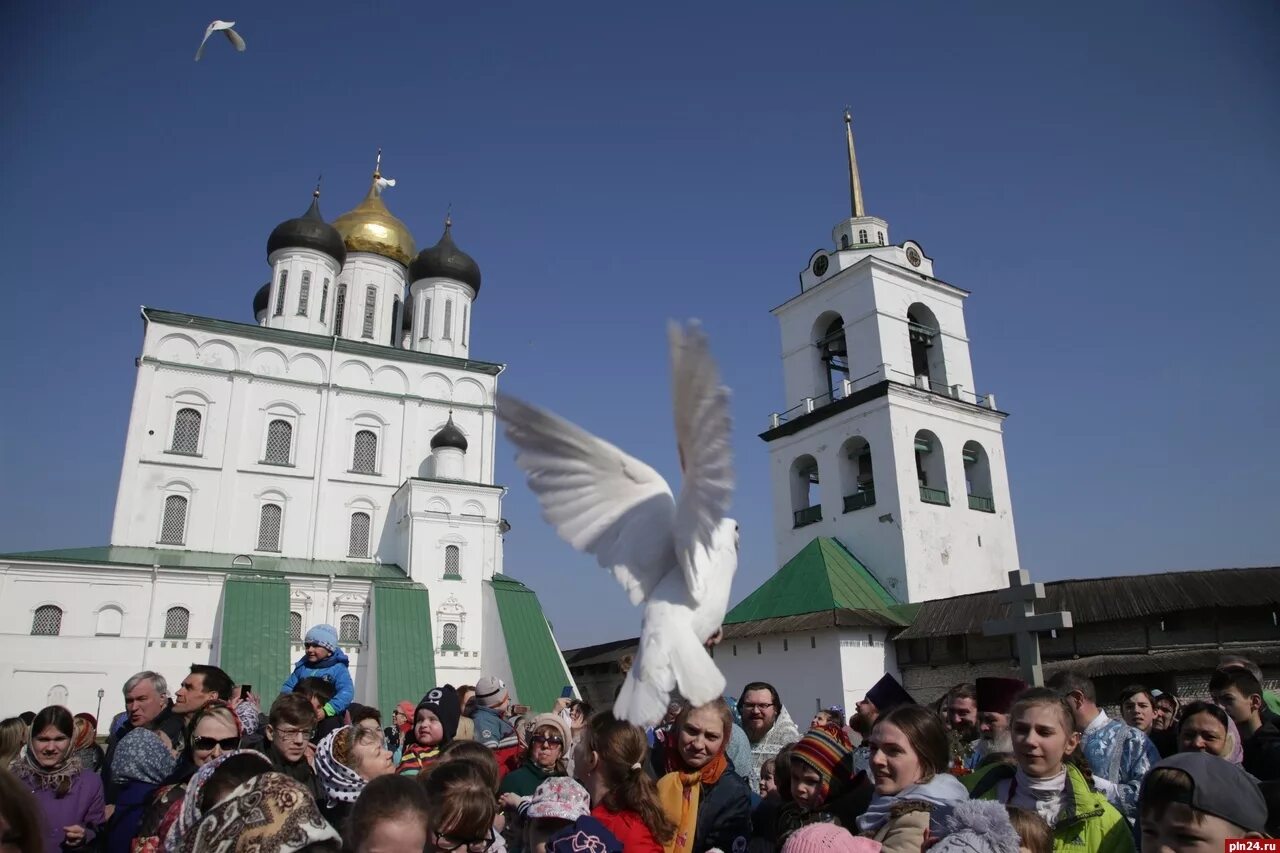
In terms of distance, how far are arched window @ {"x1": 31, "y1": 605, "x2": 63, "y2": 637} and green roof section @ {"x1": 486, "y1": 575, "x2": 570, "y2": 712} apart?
13010mm

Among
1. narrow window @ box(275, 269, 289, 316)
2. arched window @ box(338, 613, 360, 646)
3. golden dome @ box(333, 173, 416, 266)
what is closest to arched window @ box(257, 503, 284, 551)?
arched window @ box(338, 613, 360, 646)

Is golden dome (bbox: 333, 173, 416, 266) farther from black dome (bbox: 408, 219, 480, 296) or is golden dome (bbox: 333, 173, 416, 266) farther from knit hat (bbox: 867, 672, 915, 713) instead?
knit hat (bbox: 867, 672, 915, 713)

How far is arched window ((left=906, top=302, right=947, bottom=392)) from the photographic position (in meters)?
30.6

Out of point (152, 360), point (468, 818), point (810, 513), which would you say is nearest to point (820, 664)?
point (810, 513)

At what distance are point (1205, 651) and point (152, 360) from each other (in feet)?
108

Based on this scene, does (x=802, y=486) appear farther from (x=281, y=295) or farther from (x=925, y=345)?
(x=281, y=295)

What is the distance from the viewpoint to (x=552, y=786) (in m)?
3.45

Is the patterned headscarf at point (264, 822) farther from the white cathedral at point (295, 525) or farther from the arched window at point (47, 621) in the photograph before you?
the arched window at point (47, 621)

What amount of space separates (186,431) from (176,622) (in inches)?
280

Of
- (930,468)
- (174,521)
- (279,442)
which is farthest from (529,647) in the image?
(930,468)

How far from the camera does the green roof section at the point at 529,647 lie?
25.1 meters

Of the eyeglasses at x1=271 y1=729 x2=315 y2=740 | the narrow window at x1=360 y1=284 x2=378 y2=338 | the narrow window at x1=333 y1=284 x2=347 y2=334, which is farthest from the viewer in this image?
the narrow window at x1=360 y1=284 x2=378 y2=338

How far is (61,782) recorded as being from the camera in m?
4.37

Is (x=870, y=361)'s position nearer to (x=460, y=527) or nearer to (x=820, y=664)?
(x=820, y=664)
